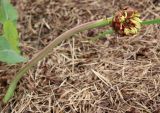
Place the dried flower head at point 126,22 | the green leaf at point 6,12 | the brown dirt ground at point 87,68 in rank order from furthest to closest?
the green leaf at point 6,12 < the brown dirt ground at point 87,68 < the dried flower head at point 126,22

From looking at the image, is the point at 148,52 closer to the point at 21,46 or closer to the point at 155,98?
the point at 155,98

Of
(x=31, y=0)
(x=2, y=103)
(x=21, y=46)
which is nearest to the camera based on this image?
(x=2, y=103)

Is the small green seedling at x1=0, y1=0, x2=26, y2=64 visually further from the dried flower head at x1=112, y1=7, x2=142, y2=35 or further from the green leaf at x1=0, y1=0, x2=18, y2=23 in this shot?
the dried flower head at x1=112, y1=7, x2=142, y2=35

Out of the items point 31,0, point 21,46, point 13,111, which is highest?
point 31,0

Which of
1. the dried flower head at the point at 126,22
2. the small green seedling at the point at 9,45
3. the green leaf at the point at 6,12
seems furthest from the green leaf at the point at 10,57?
the dried flower head at the point at 126,22

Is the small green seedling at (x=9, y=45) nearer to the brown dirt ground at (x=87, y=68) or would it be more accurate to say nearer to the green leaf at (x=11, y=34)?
the green leaf at (x=11, y=34)

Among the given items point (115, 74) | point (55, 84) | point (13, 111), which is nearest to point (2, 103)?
point (13, 111)
